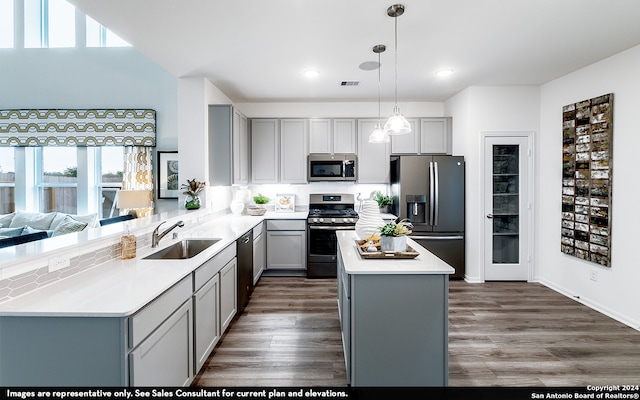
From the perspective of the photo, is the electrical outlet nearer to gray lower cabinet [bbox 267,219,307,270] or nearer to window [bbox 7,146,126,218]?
gray lower cabinet [bbox 267,219,307,270]

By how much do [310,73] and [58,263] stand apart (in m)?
3.10

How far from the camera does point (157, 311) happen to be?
5.27 ft

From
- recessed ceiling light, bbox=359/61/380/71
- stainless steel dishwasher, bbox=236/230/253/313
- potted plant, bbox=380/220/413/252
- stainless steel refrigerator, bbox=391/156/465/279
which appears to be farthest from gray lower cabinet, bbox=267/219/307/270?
potted plant, bbox=380/220/413/252

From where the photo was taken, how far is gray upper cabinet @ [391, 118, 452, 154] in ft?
16.3

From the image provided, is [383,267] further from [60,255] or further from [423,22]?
[423,22]

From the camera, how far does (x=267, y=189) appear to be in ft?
17.6

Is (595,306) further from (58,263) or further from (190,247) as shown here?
Result: (58,263)

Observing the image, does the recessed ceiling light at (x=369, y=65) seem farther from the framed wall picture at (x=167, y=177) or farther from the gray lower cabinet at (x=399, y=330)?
the framed wall picture at (x=167, y=177)

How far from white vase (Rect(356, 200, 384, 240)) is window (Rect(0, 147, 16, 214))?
6.59m

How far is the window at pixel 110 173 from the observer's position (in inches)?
226

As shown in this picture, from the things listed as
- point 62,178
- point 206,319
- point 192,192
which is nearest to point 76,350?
point 206,319

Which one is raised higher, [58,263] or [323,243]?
[58,263]

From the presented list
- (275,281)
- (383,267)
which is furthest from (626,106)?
(275,281)

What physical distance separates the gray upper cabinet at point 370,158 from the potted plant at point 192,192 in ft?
7.87
